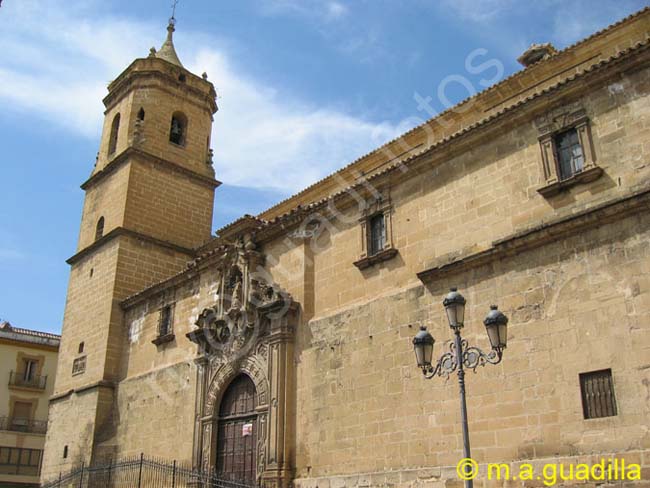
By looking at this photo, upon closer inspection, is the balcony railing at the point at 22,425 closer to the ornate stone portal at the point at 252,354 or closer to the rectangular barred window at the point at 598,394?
the ornate stone portal at the point at 252,354

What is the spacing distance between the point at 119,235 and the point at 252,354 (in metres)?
7.70

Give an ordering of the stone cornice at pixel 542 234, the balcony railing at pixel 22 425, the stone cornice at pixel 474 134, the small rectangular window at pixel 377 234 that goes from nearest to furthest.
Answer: the stone cornice at pixel 542 234 < the stone cornice at pixel 474 134 < the small rectangular window at pixel 377 234 < the balcony railing at pixel 22 425

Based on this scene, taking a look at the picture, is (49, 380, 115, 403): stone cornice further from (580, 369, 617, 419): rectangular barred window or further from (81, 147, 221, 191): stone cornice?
(580, 369, 617, 419): rectangular barred window

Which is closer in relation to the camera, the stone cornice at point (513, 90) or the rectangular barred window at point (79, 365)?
the stone cornice at point (513, 90)

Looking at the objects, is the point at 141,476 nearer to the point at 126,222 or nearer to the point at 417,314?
the point at 126,222

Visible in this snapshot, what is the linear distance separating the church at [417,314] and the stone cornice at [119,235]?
0.54 ft

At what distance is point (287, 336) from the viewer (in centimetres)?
1270

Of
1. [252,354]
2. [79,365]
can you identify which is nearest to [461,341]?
[252,354]

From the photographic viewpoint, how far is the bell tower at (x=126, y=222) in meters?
18.3

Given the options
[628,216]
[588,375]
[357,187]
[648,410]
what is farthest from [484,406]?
[357,187]

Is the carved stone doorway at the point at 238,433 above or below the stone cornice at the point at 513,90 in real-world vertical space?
below

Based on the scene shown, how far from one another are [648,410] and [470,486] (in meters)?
2.32

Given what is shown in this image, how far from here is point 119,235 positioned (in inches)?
761

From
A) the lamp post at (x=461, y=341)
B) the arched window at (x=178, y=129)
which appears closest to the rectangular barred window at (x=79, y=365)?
the arched window at (x=178, y=129)
